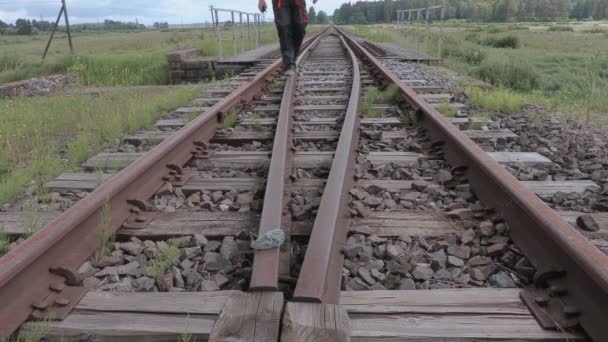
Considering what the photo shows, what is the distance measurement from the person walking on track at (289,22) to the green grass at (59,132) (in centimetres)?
144

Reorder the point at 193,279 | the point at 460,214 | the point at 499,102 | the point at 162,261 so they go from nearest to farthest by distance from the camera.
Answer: the point at 193,279, the point at 162,261, the point at 460,214, the point at 499,102

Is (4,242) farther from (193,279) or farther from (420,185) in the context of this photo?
(420,185)

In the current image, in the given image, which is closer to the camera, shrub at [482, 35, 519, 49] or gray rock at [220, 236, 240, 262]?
gray rock at [220, 236, 240, 262]

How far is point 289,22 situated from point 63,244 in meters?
5.49

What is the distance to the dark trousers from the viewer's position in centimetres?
660

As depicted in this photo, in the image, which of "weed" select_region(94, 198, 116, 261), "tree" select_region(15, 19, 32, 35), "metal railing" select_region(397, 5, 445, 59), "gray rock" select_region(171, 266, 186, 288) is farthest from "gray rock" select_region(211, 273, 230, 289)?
"tree" select_region(15, 19, 32, 35)

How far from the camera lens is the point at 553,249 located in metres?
1.78

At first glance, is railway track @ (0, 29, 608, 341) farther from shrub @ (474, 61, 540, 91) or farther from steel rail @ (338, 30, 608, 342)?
shrub @ (474, 61, 540, 91)

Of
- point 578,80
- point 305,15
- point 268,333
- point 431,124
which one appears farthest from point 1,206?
point 578,80

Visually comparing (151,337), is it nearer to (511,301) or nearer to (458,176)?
(511,301)

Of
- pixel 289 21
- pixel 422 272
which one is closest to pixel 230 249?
pixel 422 272

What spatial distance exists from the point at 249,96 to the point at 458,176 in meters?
3.16

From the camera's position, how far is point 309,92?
19.8 ft

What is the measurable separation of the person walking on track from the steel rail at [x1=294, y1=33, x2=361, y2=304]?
14.0 ft
